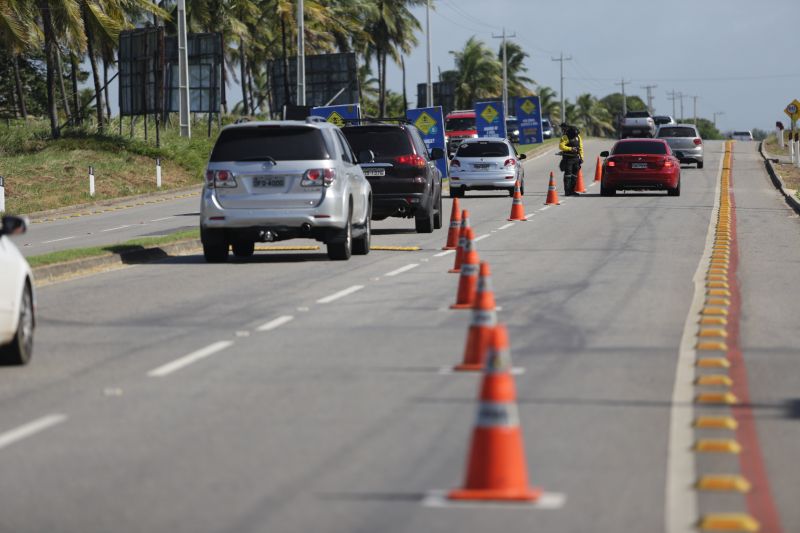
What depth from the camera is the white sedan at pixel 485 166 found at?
3975cm

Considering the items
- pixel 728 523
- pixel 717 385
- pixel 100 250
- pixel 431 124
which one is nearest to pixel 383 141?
pixel 100 250

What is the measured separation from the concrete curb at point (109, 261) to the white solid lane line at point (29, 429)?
30.0 ft

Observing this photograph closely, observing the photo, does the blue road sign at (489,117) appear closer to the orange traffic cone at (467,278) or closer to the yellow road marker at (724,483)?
the orange traffic cone at (467,278)

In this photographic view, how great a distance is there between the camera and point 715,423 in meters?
8.58

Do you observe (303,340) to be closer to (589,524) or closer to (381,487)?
(381,487)

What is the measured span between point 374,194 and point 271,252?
3.53 metres

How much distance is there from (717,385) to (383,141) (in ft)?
54.7

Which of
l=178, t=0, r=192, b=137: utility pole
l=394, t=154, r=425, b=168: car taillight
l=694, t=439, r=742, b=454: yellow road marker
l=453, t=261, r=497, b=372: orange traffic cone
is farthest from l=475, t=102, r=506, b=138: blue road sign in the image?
l=694, t=439, r=742, b=454: yellow road marker

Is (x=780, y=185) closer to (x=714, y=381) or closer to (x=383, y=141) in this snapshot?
(x=383, y=141)

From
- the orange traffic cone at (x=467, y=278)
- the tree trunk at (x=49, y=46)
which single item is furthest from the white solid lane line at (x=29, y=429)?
the tree trunk at (x=49, y=46)

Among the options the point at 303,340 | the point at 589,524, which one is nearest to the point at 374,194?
the point at 303,340

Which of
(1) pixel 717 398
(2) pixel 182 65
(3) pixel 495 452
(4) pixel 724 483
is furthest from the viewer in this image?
(2) pixel 182 65

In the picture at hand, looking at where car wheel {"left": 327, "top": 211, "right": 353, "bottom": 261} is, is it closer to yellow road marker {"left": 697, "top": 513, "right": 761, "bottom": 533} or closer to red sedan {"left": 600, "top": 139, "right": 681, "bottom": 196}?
yellow road marker {"left": 697, "top": 513, "right": 761, "bottom": 533}

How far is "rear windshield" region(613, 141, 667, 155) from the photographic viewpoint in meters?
39.6
